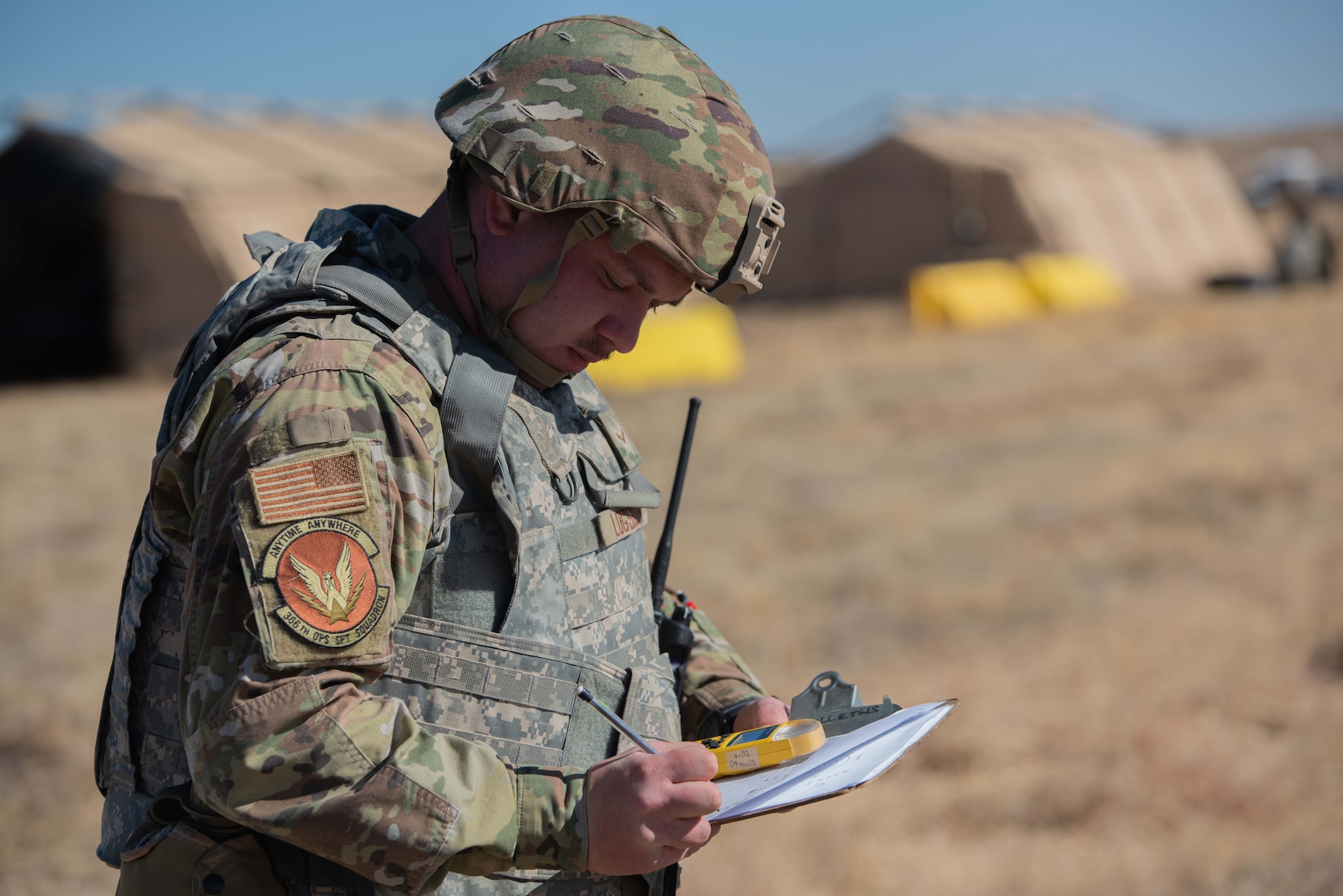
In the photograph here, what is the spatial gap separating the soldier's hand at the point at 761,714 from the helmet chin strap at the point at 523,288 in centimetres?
61

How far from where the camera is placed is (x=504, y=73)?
5.41 feet

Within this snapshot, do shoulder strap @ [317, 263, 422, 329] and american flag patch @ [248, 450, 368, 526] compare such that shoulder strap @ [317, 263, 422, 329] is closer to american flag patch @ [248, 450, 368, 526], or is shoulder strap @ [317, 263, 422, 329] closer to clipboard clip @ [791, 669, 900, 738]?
american flag patch @ [248, 450, 368, 526]

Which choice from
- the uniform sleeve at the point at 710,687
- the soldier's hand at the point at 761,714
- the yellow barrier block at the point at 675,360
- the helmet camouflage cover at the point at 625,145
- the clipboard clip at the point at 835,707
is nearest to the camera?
the helmet camouflage cover at the point at 625,145

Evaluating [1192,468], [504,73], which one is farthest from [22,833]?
[1192,468]

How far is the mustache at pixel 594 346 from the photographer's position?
65.1 inches

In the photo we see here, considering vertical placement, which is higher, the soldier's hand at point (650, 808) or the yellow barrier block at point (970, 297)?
the yellow barrier block at point (970, 297)

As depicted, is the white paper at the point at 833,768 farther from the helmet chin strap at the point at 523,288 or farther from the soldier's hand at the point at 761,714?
the helmet chin strap at the point at 523,288

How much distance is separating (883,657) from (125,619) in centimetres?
401

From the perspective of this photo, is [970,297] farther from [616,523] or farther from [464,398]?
[464,398]

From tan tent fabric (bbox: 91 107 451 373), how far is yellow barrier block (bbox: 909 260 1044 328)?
6499 millimetres

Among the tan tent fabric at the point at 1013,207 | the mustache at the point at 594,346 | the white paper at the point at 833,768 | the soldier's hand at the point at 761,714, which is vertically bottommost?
the soldier's hand at the point at 761,714

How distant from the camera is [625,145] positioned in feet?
5.19

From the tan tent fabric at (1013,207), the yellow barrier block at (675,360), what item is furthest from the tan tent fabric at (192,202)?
the tan tent fabric at (1013,207)

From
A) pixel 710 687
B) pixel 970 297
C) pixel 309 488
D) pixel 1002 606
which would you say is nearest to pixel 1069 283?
pixel 970 297
